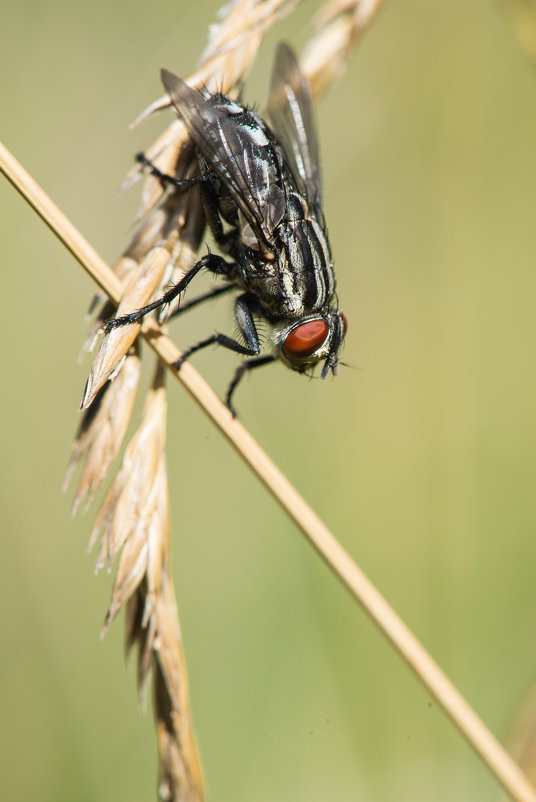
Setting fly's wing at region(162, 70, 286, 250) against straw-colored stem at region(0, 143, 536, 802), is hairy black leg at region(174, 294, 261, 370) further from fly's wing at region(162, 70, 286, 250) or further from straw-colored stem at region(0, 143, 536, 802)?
straw-colored stem at region(0, 143, 536, 802)

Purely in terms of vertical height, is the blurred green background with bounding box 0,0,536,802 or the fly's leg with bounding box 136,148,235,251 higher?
the fly's leg with bounding box 136,148,235,251

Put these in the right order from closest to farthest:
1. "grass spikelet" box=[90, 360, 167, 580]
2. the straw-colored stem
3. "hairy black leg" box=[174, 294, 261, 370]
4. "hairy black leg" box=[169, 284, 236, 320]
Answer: the straw-colored stem
"grass spikelet" box=[90, 360, 167, 580]
"hairy black leg" box=[174, 294, 261, 370]
"hairy black leg" box=[169, 284, 236, 320]

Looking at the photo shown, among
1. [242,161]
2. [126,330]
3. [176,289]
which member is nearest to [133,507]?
[126,330]

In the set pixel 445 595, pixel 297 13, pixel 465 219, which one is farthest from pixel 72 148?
pixel 445 595

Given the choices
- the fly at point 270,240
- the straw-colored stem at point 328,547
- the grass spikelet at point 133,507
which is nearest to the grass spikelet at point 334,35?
the fly at point 270,240

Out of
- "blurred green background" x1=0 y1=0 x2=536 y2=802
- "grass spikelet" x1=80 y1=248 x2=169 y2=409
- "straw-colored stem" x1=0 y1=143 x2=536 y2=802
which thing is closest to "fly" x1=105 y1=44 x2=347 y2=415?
"grass spikelet" x1=80 y1=248 x2=169 y2=409

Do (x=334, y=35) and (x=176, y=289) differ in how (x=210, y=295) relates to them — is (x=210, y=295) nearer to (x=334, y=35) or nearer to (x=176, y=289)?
(x=176, y=289)
